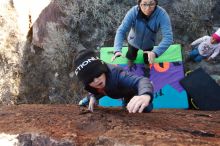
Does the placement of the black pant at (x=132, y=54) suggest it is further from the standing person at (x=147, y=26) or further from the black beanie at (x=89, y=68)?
the black beanie at (x=89, y=68)

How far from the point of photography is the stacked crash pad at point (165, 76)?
12.0 feet

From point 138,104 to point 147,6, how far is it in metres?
1.48

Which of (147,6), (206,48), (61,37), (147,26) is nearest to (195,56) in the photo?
(206,48)

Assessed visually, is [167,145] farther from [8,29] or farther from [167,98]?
[8,29]

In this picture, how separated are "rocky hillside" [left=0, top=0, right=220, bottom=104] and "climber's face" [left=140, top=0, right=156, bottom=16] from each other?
4.69 ft

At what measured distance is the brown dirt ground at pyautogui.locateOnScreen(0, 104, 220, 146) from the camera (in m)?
1.55

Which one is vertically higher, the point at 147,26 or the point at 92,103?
the point at 147,26

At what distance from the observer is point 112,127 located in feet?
5.64

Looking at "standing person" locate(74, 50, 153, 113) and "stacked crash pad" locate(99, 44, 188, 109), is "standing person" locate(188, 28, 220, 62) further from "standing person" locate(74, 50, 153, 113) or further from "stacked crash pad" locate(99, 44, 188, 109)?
"standing person" locate(74, 50, 153, 113)

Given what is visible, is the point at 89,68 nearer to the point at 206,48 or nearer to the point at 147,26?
the point at 147,26

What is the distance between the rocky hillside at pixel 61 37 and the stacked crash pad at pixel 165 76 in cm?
44

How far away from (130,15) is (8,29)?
2.41 m

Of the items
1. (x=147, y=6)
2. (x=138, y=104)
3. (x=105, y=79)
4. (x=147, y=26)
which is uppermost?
(x=147, y=6)

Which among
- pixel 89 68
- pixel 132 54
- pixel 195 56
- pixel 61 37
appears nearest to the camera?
pixel 89 68
